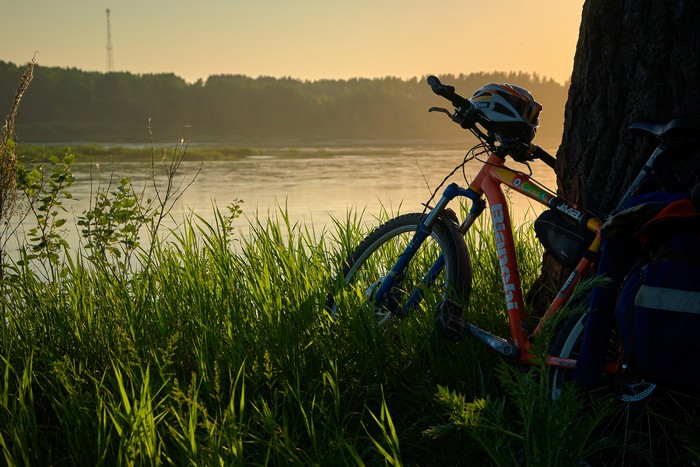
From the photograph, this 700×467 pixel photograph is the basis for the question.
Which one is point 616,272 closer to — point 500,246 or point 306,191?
point 500,246

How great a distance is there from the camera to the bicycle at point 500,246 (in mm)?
2723

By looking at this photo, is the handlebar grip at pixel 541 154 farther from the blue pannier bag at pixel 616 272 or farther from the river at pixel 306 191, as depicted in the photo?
the river at pixel 306 191

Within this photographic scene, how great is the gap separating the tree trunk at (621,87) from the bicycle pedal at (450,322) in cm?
78

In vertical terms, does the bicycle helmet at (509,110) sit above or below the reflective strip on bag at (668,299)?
above

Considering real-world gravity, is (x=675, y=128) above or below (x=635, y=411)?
above

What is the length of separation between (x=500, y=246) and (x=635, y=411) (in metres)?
0.87

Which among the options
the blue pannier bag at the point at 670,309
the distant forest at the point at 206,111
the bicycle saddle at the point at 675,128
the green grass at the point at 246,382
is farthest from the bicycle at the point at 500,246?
the distant forest at the point at 206,111

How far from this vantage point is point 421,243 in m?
3.61

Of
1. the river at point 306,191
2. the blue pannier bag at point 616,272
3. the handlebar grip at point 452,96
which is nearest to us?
the blue pannier bag at point 616,272

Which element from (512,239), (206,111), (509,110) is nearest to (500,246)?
(512,239)

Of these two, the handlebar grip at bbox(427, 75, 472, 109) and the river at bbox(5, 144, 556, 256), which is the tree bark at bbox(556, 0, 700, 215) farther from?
the river at bbox(5, 144, 556, 256)

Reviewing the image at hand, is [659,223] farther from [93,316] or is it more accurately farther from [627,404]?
[93,316]

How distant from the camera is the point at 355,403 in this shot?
3000 millimetres

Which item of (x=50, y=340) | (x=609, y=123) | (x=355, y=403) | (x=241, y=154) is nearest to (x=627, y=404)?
(x=355, y=403)
